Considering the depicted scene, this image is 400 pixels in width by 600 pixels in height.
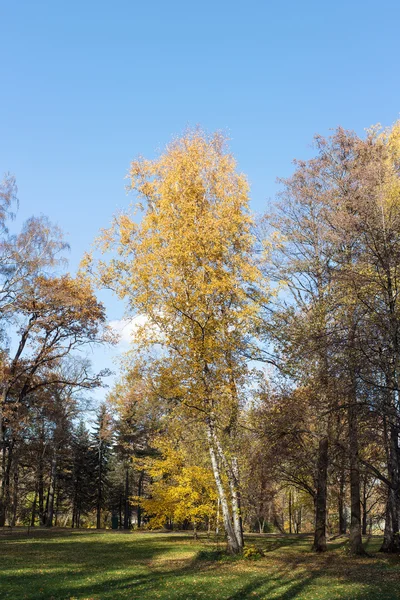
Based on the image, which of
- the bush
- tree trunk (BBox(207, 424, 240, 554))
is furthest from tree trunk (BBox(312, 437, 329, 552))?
tree trunk (BBox(207, 424, 240, 554))

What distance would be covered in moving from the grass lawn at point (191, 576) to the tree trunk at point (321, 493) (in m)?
0.62

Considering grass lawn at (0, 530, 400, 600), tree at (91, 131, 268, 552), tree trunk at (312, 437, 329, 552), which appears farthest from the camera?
tree trunk at (312, 437, 329, 552)

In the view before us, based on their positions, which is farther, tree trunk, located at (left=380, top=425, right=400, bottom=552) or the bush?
the bush

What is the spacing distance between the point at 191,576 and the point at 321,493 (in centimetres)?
784

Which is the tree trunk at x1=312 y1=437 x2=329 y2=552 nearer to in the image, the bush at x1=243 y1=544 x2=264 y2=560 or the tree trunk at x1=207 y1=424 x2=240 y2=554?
the bush at x1=243 y1=544 x2=264 y2=560

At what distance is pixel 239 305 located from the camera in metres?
17.5

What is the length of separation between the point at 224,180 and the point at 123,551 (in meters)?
16.1

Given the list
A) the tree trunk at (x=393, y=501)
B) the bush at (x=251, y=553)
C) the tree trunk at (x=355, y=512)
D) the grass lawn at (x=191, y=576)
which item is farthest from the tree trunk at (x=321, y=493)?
the bush at (x=251, y=553)

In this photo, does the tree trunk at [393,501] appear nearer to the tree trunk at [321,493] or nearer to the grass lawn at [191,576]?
the grass lawn at [191,576]

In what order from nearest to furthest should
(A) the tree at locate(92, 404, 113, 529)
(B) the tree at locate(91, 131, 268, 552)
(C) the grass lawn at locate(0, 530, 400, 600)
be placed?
(C) the grass lawn at locate(0, 530, 400, 600) → (B) the tree at locate(91, 131, 268, 552) → (A) the tree at locate(92, 404, 113, 529)

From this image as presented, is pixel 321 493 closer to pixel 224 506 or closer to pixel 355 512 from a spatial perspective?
pixel 355 512

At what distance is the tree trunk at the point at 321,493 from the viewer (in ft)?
63.7

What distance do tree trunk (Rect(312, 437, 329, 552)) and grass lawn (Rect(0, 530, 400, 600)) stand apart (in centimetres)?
62

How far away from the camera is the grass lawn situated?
11305mm
